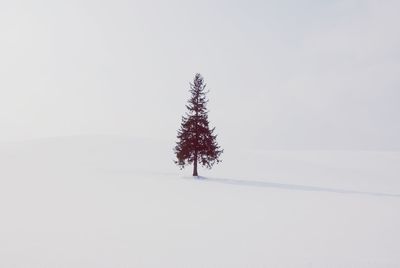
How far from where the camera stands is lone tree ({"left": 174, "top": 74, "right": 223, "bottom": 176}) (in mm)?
37156

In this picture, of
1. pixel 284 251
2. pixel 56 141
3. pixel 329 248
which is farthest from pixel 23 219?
pixel 56 141

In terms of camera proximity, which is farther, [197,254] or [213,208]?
[213,208]

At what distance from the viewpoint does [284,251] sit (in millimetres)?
10930

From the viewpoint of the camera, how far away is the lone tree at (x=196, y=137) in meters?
37.2

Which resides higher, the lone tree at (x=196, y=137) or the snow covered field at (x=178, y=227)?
the lone tree at (x=196, y=137)

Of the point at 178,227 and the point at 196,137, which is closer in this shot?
the point at 178,227

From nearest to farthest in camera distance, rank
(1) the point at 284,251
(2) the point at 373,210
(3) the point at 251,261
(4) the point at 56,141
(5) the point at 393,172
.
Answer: (3) the point at 251,261 → (1) the point at 284,251 → (2) the point at 373,210 → (5) the point at 393,172 → (4) the point at 56,141

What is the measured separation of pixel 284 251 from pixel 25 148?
61.3 metres

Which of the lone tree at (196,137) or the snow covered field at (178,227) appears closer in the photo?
the snow covered field at (178,227)

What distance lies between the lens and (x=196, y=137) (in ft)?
123

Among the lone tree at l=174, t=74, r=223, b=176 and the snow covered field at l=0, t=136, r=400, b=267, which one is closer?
the snow covered field at l=0, t=136, r=400, b=267

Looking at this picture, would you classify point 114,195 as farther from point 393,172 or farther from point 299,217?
point 393,172

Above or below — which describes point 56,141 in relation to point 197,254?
above

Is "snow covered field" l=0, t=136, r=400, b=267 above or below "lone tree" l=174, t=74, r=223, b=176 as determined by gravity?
below
